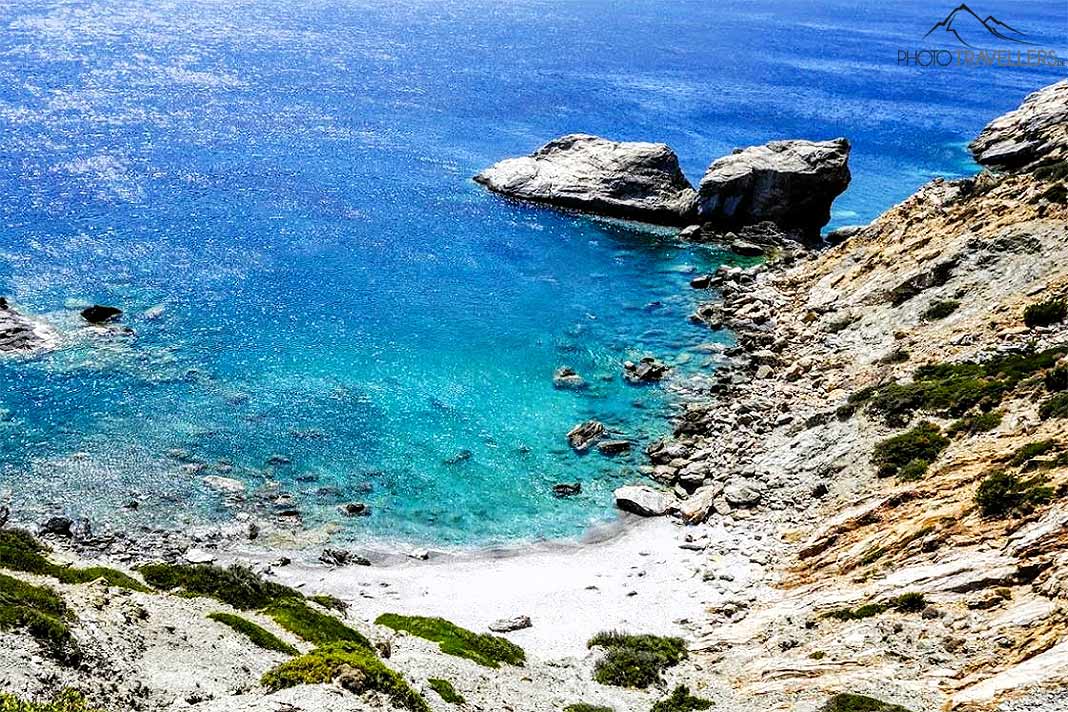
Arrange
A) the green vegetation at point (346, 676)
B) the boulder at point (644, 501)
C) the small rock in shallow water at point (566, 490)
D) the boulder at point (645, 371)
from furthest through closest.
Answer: the boulder at point (645, 371), the small rock in shallow water at point (566, 490), the boulder at point (644, 501), the green vegetation at point (346, 676)

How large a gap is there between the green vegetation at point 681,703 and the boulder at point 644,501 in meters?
16.1

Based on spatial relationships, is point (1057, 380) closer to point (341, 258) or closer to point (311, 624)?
point (311, 624)

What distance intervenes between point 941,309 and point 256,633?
1795 inches

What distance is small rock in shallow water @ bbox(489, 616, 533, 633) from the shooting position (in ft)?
126

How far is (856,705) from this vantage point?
2764cm

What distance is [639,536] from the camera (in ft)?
151

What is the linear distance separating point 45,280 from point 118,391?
18748 mm

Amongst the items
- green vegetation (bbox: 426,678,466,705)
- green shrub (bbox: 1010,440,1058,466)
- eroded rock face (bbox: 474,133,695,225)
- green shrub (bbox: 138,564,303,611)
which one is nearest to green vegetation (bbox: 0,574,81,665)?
green shrub (bbox: 138,564,303,611)

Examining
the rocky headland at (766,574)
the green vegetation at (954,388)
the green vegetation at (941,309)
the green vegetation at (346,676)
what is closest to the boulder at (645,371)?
the rocky headland at (766,574)

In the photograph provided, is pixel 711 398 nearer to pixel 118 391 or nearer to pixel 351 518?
pixel 351 518

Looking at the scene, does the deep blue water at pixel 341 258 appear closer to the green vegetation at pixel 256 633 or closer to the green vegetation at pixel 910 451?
the green vegetation at pixel 910 451

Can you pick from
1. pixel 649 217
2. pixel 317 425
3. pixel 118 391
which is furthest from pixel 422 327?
pixel 649 217

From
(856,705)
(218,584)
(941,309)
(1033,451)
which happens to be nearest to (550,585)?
(218,584)

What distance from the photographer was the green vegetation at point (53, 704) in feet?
70.3
